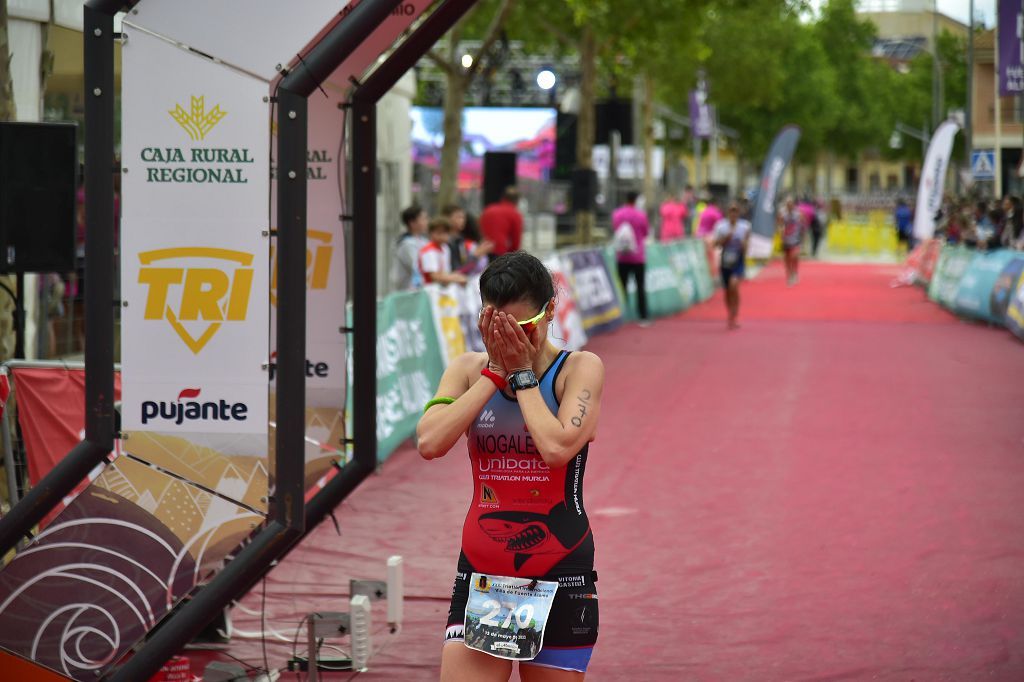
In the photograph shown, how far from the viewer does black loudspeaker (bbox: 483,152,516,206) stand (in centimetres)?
2395

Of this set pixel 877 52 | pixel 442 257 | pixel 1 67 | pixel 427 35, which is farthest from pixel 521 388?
pixel 877 52

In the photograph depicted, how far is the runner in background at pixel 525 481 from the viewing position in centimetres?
402

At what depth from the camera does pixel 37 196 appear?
22.6 ft

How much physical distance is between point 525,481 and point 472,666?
1.74 ft

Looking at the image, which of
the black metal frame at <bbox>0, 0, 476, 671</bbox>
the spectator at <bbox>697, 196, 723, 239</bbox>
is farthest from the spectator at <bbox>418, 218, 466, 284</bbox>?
the spectator at <bbox>697, 196, 723, 239</bbox>

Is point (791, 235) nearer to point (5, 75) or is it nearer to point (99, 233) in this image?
point (5, 75)

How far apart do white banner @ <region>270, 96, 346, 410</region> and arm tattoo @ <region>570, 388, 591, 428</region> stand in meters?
2.87

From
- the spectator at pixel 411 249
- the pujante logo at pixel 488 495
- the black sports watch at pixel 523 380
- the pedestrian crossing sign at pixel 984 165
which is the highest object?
the pedestrian crossing sign at pixel 984 165

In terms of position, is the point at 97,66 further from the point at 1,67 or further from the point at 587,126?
the point at 587,126

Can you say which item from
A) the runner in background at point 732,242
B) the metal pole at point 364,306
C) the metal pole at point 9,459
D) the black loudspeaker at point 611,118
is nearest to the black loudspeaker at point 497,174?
the runner in background at point 732,242

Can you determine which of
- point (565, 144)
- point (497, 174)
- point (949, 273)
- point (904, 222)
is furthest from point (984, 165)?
point (904, 222)

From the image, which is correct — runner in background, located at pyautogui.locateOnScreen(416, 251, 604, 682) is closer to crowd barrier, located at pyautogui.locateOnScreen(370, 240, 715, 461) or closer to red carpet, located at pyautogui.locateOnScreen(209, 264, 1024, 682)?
crowd barrier, located at pyautogui.locateOnScreen(370, 240, 715, 461)

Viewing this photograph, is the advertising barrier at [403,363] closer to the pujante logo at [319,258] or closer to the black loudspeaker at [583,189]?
the pujante logo at [319,258]

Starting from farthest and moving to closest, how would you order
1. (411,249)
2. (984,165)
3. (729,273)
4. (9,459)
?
(984,165) → (729,273) → (411,249) → (9,459)
